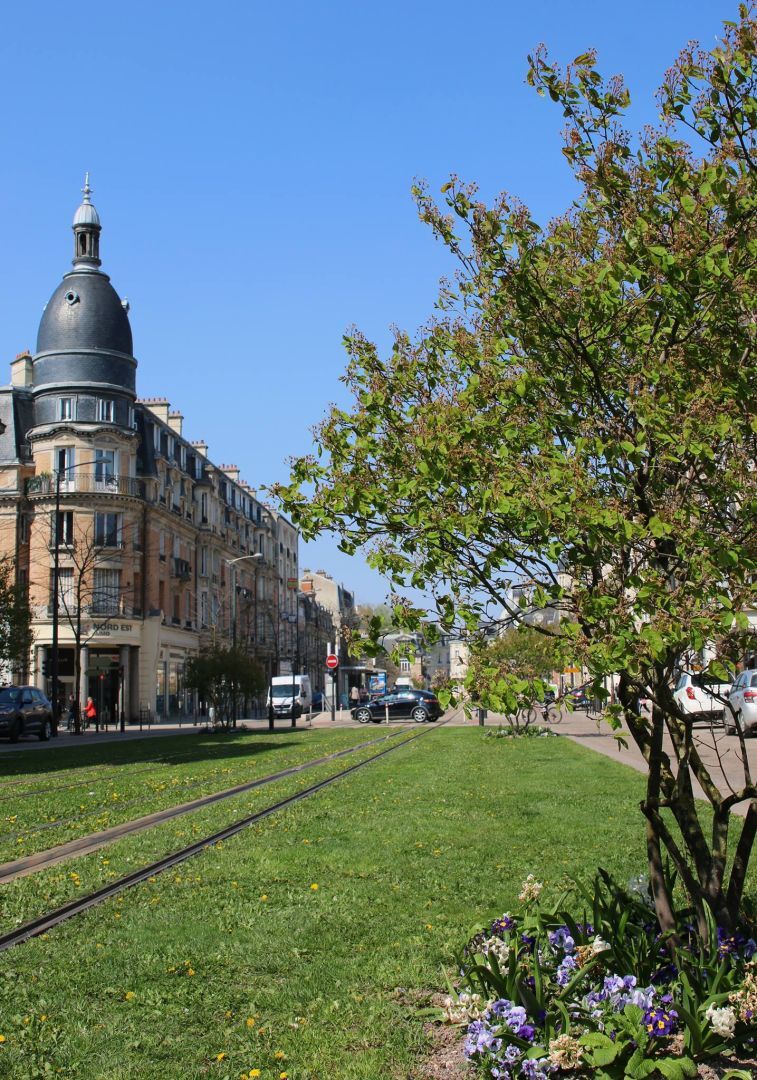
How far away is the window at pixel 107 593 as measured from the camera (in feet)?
197

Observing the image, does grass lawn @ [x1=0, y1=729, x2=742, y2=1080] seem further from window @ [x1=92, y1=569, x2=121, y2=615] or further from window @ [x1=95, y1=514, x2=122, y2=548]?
window @ [x1=95, y1=514, x2=122, y2=548]

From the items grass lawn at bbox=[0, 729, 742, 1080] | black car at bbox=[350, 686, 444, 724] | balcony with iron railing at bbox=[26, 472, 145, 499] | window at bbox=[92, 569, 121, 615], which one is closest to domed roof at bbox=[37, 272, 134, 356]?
balcony with iron railing at bbox=[26, 472, 145, 499]

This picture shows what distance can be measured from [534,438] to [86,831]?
889 centimetres

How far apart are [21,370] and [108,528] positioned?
1032 cm

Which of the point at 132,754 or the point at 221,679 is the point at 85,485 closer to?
the point at 221,679

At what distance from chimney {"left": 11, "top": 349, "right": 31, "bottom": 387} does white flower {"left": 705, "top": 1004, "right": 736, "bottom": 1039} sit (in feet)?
207

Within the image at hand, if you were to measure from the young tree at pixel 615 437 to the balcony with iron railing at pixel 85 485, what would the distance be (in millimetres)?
54941

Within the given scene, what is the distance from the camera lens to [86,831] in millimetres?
12016

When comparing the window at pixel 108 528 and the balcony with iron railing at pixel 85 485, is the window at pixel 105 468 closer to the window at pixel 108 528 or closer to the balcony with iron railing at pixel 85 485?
the balcony with iron railing at pixel 85 485

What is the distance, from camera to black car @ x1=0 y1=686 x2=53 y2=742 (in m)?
38.2

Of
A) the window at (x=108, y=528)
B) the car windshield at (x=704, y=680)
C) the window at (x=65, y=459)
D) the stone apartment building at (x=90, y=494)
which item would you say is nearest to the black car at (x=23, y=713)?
the stone apartment building at (x=90, y=494)

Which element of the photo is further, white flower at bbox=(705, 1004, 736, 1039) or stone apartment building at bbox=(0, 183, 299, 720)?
stone apartment building at bbox=(0, 183, 299, 720)

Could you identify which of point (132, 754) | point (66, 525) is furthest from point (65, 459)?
point (132, 754)

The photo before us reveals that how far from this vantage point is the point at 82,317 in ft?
200
